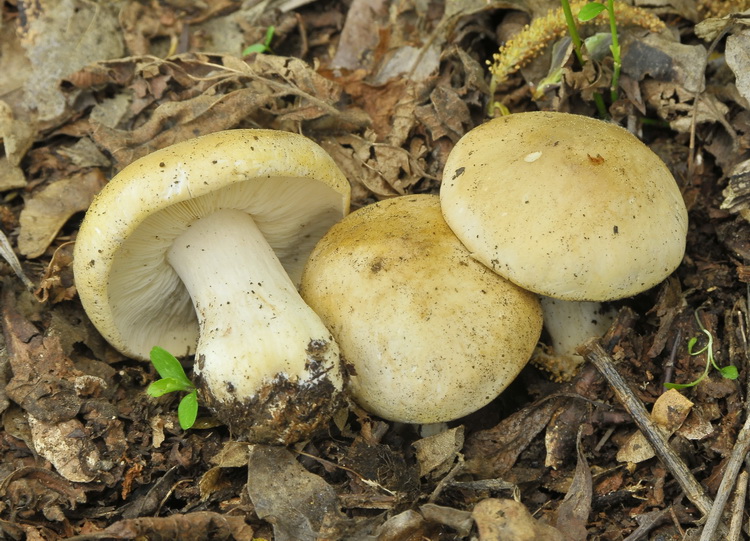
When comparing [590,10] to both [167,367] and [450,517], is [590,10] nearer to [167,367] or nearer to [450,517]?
[450,517]

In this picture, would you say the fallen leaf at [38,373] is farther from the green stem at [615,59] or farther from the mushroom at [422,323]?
the green stem at [615,59]

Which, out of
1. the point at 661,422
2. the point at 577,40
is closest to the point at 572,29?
the point at 577,40

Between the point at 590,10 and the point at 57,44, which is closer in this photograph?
the point at 590,10

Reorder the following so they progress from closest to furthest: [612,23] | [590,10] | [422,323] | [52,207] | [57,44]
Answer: [422,323] → [590,10] → [612,23] → [52,207] → [57,44]

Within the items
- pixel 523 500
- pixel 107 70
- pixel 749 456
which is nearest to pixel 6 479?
pixel 523 500

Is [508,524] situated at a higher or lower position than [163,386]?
lower

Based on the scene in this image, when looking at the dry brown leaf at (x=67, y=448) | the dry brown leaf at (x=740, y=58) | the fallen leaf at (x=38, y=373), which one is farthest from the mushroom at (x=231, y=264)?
the dry brown leaf at (x=740, y=58)

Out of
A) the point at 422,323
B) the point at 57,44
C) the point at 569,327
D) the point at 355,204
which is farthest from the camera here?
the point at 57,44
